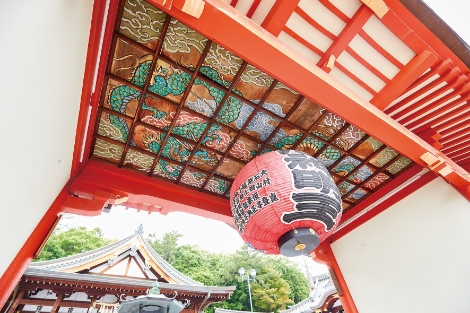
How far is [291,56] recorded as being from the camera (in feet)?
7.34

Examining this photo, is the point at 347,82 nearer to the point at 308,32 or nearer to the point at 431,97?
the point at 308,32

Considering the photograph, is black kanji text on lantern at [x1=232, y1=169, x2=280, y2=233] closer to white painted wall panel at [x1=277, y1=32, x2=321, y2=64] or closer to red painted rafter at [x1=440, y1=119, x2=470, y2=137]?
white painted wall panel at [x1=277, y1=32, x2=321, y2=64]

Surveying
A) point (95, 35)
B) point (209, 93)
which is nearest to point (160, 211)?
point (209, 93)

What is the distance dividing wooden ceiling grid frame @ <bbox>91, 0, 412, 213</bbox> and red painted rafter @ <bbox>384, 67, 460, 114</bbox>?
0.52 metres

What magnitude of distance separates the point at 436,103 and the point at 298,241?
2628 millimetres

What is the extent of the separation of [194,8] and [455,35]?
2647mm

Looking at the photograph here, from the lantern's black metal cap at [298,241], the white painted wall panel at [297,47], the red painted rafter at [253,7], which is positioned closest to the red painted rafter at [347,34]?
the white painted wall panel at [297,47]

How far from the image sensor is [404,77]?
9.24 ft

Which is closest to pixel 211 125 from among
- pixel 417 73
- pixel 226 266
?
pixel 417 73

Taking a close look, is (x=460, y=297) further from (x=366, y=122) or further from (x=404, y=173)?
(x=366, y=122)

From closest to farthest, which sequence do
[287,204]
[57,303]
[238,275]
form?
[287,204], [57,303], [238,275]

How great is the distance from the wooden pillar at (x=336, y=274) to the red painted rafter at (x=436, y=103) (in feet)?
8.75

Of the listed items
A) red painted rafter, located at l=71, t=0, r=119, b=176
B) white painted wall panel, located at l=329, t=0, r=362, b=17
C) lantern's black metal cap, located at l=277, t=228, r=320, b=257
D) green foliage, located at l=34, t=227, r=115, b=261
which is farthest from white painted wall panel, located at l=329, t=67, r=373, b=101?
green foliage, located at l=34, t=227, r=115, b=261

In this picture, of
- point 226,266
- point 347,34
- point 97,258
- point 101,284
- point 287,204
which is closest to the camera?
point 287,204
